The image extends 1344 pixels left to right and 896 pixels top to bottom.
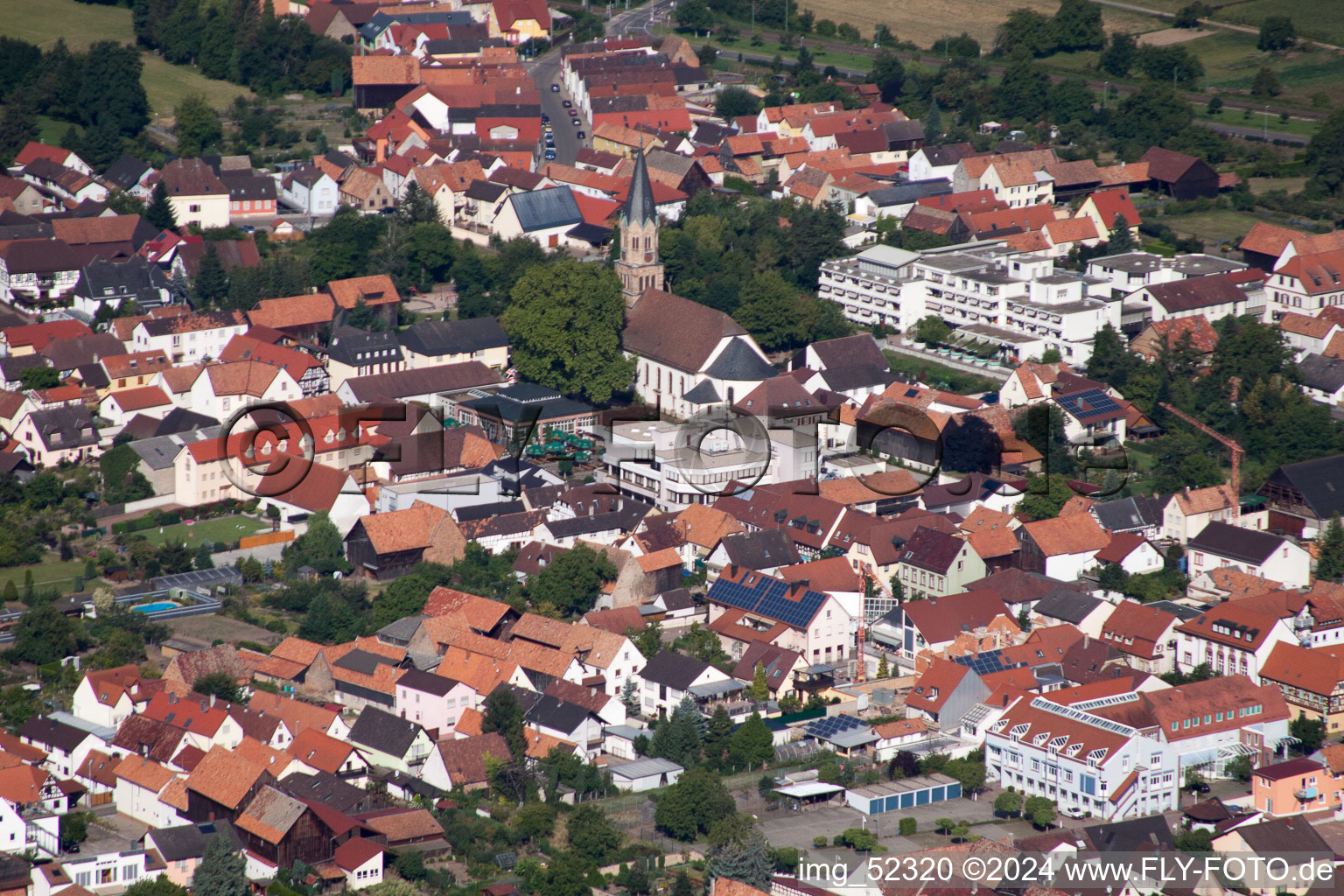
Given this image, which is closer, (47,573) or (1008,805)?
(1008,805)

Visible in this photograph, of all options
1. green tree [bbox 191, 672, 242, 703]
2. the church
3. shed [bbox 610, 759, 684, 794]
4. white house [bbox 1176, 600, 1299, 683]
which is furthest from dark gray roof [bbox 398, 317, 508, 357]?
white house [bbox 1176, 600, 1299, 683]

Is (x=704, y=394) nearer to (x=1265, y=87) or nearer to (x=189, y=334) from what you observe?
(x=189, y=334)

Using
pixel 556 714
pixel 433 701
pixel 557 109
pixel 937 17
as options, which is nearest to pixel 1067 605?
pixel 556 714

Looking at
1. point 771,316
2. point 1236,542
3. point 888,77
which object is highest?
point 888,77

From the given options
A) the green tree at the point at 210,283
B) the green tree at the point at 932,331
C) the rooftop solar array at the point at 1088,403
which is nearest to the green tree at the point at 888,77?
the green tree at the point at 932,331

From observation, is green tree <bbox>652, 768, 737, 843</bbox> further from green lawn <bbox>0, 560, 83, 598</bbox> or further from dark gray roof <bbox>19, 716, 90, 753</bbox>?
green lawn <bbox>0, 560, 83, 598</bbox>

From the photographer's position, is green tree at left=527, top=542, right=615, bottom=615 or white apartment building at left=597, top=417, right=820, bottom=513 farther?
white apartment building at left=597, top=417, right=820, bottom=513
